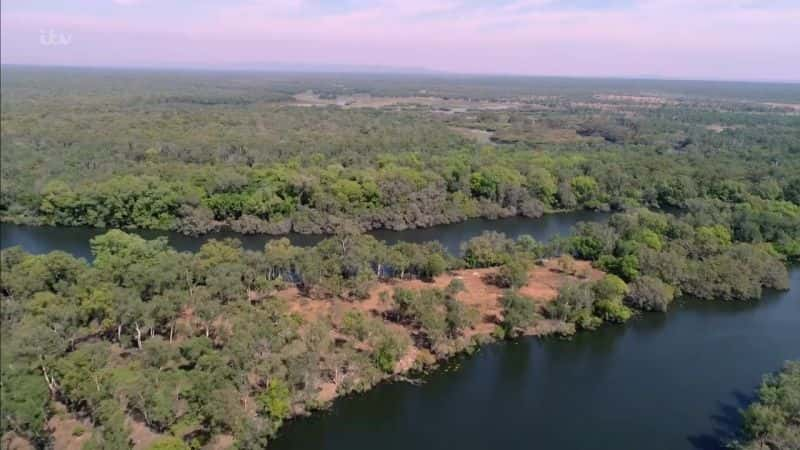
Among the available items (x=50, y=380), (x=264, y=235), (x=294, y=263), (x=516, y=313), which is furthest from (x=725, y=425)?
(x=264, y=235)

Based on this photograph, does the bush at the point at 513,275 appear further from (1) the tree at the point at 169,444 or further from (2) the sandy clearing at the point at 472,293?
(1) the tree at the point at 169,444

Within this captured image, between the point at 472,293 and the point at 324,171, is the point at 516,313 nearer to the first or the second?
the point at 472,293

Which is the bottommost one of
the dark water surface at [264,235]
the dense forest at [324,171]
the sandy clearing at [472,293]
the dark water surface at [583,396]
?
the dark water surface at [583,396]

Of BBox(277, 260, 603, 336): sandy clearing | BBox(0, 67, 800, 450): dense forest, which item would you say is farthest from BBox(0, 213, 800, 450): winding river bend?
BBox(277, 260, 603, 336): sandy clearing

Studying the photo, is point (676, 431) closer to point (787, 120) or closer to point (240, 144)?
point (240, 144)

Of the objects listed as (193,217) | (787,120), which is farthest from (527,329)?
(787,120)

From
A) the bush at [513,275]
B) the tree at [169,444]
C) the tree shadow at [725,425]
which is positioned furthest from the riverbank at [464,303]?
the tree shadow at [725,425]
